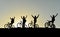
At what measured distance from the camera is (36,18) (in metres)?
Result: 43.1

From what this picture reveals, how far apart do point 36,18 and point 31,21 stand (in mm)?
2744

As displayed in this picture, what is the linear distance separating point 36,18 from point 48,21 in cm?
216
